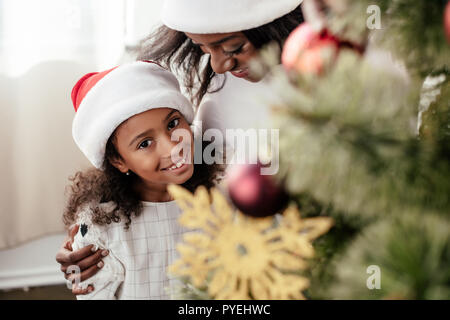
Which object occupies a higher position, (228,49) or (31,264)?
(228,49)

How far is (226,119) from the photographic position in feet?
2.35

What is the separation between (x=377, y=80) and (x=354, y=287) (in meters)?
0.14

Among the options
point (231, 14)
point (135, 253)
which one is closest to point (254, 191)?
point (231, 14)

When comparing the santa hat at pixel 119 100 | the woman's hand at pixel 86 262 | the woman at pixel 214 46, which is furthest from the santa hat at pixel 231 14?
the woman's hand at pixel 86 262

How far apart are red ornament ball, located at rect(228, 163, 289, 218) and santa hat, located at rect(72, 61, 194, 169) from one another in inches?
11.2

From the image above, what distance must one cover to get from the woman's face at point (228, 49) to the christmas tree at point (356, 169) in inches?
6.9

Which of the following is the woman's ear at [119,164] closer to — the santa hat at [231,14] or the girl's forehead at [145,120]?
the girl's forehead at [145,120]

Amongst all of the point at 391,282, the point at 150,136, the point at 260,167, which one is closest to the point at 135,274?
the point at 150,136

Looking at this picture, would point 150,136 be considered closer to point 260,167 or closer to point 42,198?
point 260,167

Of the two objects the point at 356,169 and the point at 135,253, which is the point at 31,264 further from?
the point at 356,169

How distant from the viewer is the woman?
561 mm

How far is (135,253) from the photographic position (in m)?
0.70

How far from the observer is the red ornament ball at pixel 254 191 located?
1.24 ft

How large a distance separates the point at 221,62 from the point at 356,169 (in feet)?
1.16
